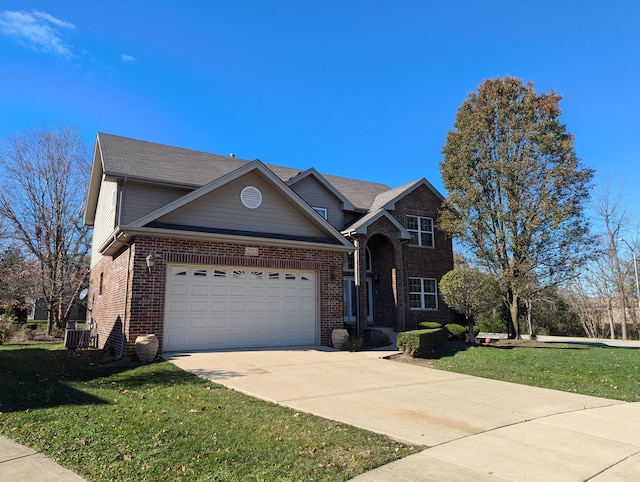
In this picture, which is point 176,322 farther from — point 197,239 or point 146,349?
point 197,239

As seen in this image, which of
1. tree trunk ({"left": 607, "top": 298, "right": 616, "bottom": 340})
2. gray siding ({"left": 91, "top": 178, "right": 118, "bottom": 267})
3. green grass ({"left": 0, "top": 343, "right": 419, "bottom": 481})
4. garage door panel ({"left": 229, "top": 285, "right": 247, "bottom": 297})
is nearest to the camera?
green grass ({"left": 0, "top": 343, "right": 419, "bottom": 481})

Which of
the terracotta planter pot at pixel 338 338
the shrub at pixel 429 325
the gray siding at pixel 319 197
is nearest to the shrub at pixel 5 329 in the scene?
the gray siding at pixel 319 197

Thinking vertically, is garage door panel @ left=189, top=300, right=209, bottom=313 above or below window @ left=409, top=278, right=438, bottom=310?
below

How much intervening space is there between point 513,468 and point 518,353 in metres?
9.55

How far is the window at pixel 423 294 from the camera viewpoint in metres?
20.5

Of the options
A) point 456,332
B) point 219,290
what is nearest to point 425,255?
point 456,332

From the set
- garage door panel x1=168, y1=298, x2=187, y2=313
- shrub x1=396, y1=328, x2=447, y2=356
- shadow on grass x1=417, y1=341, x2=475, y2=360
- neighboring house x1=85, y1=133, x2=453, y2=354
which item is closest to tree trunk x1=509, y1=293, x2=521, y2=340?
neighboring house x1=85, y1=133, x2=453, y2=354

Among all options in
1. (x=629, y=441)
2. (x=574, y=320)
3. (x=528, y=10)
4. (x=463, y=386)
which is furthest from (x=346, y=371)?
(x=574, y=320)

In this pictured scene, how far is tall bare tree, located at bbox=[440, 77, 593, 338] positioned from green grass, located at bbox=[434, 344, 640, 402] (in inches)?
245

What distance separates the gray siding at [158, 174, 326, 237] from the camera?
1313cm

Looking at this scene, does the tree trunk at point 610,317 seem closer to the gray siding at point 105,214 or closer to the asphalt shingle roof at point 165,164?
the asphalt shingle roof at point 165,164

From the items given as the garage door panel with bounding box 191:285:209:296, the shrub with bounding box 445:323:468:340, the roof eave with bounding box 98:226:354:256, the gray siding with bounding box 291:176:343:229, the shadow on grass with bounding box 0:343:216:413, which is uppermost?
the gray siding with bounding box 291:176:343:229

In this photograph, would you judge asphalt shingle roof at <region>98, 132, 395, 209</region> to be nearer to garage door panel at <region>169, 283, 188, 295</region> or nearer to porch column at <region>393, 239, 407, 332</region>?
porch column at <region>393, 239, 407, 332</region>

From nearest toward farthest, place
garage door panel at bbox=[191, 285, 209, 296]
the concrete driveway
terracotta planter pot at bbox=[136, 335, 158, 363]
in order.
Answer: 1. the concrete driveway
2. terracotta planter pot at bbox=[136, 335, 158, 363]
3. garage door panel at bbox=[191, 285, 209, 296]
